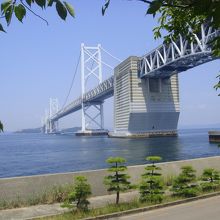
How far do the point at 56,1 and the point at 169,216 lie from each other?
955 cm

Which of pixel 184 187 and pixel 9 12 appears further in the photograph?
pixel 184 187

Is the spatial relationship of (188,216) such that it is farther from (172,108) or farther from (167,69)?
(172,108)

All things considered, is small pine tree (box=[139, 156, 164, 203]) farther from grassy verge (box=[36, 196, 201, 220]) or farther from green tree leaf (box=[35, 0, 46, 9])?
green tree leaf (box=[35, 0, 46, 9])

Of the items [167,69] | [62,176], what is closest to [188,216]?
[62,176]

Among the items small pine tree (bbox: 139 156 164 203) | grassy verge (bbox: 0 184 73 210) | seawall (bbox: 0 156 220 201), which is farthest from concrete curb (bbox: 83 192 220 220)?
seawall (bbox: 0 156 220 201)

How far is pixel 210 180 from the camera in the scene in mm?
15000

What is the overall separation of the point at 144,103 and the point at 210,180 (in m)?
114

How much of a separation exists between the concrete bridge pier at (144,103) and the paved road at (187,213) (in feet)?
376

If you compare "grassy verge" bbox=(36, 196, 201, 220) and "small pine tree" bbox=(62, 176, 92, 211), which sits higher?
"small pine tree" bbox=(62, 176, 92, 211)

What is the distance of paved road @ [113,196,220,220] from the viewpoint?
10.5 m

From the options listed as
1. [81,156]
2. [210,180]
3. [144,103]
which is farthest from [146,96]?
[210,180]

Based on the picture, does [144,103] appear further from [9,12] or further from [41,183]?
[9,12]

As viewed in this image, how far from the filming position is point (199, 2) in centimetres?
195

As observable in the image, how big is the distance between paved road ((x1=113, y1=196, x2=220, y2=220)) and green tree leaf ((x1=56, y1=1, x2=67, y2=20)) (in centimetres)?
916
